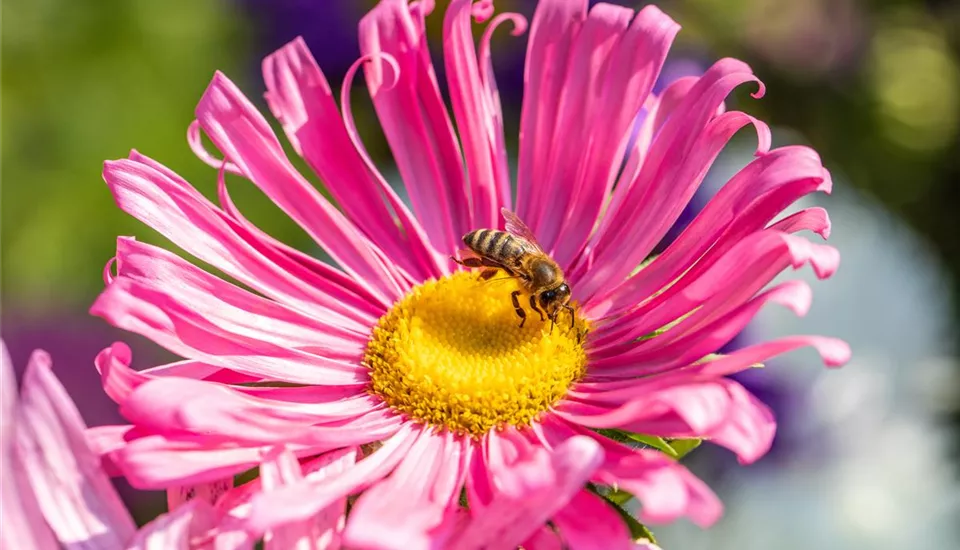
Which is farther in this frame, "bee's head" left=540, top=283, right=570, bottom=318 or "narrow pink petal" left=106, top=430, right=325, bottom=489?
"bee's head" left=540, top=283, right=570, bottom=318

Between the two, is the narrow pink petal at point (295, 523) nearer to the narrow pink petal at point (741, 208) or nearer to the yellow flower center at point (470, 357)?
the yellow flower center at point (470, 357)

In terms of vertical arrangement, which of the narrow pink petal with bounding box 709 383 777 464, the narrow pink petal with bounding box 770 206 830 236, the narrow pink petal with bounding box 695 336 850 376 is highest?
the narrow pink petal with bounding box 770 206 830 236

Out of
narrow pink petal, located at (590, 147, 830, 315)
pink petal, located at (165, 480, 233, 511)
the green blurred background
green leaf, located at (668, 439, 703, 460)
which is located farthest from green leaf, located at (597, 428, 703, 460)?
the green blurred background

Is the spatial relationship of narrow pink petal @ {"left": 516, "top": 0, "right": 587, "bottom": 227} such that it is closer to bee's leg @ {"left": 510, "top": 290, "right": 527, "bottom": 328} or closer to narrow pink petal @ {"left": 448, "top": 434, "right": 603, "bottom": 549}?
bee's leg @ {"left": 510, "top": 290, "right": 527, "bottom": 328}

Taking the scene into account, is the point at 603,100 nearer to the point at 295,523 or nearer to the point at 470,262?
the point at 470,262

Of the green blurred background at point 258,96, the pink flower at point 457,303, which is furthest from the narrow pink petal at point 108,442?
the green blurred background at point 258,96

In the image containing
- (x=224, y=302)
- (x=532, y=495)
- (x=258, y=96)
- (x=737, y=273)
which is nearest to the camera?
(x=532, y=495)

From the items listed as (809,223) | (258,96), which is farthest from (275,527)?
(258,96)
